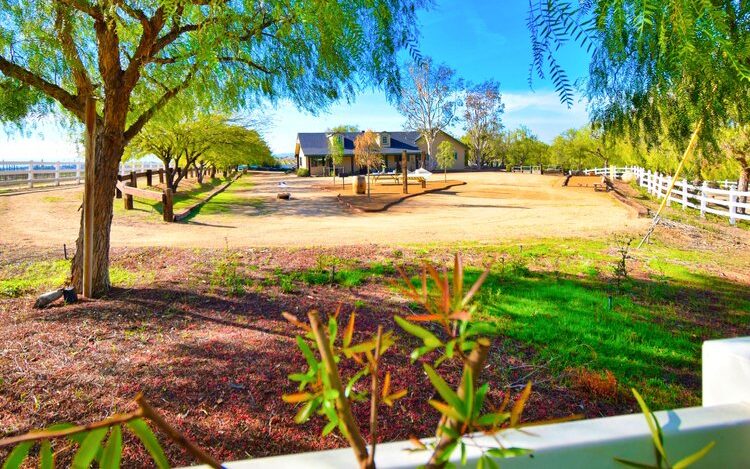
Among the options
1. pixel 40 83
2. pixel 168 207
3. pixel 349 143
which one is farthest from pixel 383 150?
pixel 40 83

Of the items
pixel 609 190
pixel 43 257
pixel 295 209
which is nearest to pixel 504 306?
pixel 43 257

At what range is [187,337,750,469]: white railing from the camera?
0.76 metres

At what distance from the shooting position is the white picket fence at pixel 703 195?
52.0ft

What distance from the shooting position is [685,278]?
24.7 feet

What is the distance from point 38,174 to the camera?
25859 mm

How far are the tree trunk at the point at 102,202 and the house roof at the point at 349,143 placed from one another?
5126cm

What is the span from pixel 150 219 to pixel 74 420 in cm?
1300

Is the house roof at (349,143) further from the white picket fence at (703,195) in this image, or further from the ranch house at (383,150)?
the white picket fence at (703,195)

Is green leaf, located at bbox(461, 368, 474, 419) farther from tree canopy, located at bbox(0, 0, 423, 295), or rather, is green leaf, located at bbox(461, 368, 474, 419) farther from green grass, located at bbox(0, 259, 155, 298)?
green grass, located at bbox(0, 259, 155, 298)

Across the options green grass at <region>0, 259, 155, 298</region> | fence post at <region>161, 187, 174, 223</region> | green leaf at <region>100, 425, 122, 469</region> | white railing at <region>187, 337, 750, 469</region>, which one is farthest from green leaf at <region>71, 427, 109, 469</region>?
fence post at <region>161, 187, 174, 223</region>

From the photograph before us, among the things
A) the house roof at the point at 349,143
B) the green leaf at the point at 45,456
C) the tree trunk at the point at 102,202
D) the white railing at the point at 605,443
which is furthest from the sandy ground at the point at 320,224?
the house roof at the point at 349,143

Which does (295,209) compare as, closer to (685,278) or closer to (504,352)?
(685,278)

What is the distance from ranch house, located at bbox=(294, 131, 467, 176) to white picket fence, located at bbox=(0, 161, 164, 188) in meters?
30.0

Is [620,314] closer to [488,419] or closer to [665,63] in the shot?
[665,63]
